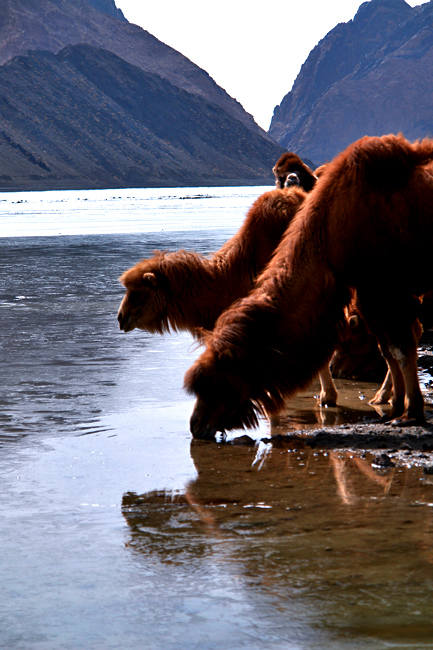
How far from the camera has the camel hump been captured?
19.8 ft

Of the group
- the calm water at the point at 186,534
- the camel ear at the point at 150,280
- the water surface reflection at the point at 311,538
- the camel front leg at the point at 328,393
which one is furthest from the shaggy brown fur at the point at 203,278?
the water surface reflection at the point at 311,538

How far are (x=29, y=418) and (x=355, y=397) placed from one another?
9.61 ft

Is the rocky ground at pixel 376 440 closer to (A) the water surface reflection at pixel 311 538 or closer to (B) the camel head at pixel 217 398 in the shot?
(A) the water surface reflection at pixel 311 538

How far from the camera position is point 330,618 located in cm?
335

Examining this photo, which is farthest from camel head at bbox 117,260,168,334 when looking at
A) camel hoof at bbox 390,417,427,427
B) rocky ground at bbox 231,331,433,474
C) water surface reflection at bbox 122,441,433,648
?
camel hoof at bbox 390,417,427,427

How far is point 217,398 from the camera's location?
6.04 m

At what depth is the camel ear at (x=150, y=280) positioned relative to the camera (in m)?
7.35

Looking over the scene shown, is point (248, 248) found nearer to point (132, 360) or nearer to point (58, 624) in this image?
point (132, 360)

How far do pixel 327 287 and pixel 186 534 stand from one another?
2.36 meters

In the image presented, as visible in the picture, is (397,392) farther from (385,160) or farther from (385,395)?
(385,160)

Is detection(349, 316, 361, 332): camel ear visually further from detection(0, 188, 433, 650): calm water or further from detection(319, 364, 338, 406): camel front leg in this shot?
detection(0, 188, 433, 650): calm water

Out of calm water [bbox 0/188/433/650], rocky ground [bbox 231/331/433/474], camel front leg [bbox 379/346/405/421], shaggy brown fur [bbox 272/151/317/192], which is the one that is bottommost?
calm water [bbox 0/188/433/650]

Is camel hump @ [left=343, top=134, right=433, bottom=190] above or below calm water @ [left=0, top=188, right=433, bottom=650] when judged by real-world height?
above

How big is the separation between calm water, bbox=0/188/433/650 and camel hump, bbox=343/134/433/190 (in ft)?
6.34
